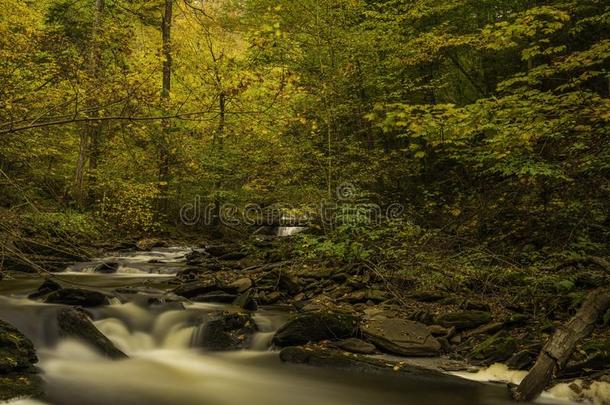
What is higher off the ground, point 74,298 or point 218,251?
point 218,251

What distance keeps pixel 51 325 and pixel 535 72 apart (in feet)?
28.0

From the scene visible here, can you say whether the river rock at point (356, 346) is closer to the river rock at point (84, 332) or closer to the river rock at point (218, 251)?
the river rock at point (84, 332)

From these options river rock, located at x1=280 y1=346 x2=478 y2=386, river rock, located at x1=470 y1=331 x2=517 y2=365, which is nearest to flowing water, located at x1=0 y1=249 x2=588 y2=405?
river rock, located at x1=280 y1=346 x2=478 y2=386

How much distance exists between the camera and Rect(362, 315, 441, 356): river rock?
652 cm

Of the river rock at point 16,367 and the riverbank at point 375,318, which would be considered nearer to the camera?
the river rock at point 16,367

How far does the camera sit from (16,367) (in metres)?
5.45

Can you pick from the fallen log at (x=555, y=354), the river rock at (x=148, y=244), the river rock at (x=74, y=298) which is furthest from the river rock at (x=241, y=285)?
the river rock at (x=148, y=244)

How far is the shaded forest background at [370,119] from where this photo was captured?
24.0ft

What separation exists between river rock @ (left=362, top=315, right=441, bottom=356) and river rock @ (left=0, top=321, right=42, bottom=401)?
4.20m

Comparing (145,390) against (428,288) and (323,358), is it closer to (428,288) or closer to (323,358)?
(323,358)

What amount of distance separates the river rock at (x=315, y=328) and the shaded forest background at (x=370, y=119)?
7.67 ft

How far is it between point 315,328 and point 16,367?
375cm

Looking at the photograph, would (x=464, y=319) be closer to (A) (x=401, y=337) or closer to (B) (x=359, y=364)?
(A) (x=401, y=337)

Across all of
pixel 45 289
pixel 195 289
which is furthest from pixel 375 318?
pixel 45 289
